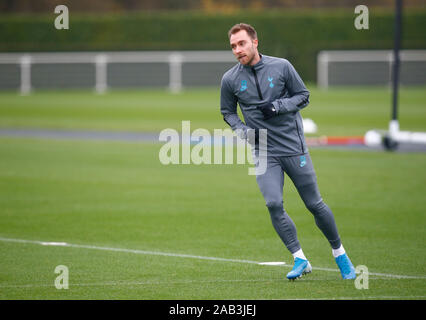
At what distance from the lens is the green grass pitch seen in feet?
27.5

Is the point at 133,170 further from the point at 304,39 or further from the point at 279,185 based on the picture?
the point at 304,39

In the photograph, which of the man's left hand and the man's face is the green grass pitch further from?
the man's face

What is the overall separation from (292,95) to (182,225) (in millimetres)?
4073

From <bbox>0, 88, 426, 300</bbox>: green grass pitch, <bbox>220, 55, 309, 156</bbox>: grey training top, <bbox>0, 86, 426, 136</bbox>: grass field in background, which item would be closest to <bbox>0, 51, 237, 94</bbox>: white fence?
<bbox>0, 86, 426, 136</bbox>: grass field in background

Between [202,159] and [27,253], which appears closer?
[27,253]

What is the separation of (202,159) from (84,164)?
315 centimetres

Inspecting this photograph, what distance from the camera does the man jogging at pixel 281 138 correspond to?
8453mm

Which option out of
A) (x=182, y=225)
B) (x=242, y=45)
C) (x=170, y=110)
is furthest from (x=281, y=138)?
(x=170, y=110)

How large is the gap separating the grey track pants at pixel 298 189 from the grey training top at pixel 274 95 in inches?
4.2

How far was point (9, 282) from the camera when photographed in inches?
337

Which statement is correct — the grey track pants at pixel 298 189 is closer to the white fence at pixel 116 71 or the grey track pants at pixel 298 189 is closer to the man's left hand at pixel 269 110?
the man's left hand at pixel 269 110

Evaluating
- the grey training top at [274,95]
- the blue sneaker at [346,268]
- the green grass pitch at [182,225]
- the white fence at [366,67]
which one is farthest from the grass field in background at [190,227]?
the white fence at [366,67]

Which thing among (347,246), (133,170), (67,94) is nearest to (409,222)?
(347,246)

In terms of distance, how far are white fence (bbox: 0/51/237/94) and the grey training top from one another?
36.1 m
